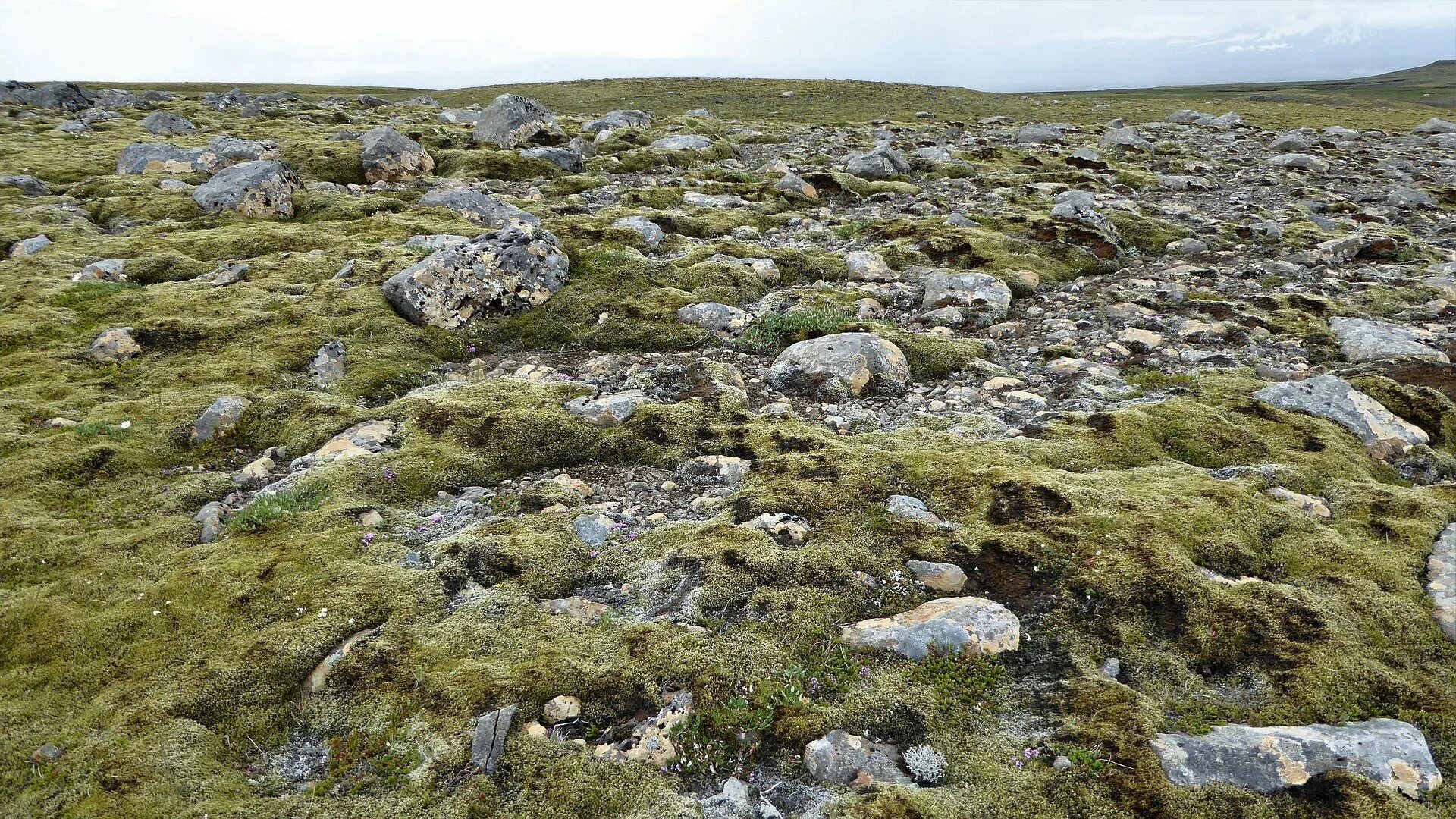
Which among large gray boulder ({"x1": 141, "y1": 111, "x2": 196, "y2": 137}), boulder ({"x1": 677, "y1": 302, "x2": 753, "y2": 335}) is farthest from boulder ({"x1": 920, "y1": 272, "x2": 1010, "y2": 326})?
large gray boulder ({"x1": 141, "y1": 111, "x2": 196, "y2": 137})

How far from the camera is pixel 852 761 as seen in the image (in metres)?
5.28

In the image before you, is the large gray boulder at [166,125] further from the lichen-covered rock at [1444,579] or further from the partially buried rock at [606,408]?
the lichen-covered rock at [1444,579]

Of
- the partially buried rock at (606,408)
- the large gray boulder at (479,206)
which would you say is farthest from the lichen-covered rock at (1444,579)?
the large gray boulder at (479,206)

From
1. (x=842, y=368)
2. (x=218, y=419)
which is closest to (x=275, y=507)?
(x=218, y=419)

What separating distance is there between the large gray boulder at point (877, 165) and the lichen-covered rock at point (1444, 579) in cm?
2518

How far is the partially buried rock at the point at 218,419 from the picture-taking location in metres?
10.4

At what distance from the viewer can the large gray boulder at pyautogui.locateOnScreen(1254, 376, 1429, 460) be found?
9727 mm

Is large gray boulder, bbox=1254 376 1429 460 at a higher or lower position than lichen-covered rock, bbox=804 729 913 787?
higher

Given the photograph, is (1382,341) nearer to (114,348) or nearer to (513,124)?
(114,348)

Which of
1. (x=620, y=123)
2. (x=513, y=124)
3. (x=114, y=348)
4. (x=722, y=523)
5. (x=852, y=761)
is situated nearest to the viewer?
(x=852, y=761)

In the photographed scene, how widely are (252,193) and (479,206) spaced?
23.1 feet

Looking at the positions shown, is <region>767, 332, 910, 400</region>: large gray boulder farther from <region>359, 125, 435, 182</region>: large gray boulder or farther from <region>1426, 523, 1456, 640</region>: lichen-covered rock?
<region>359, 125, 435, 182</region>: large gray boulder

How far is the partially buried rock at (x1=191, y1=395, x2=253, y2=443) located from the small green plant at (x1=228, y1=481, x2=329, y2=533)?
263cm

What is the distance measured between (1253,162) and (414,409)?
140 feet
